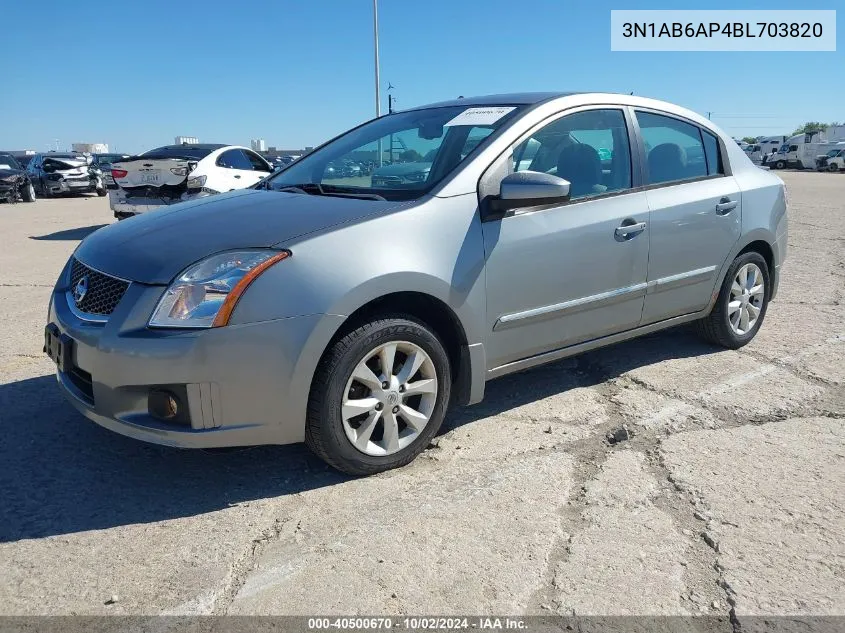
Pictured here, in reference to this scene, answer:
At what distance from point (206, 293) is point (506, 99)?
2098 mm

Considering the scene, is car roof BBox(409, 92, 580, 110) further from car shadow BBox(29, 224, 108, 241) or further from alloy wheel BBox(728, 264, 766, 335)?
car shadow BBox(29, 224, 108, 241)

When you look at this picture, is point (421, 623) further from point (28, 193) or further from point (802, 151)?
point (802, 151)

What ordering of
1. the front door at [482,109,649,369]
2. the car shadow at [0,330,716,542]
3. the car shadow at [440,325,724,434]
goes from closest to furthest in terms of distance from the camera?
the car shadow at [0,330,716,542] → the front door at [482,109,649,369] → the car shadow at [440,325,724,434]

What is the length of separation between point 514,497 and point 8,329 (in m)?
4.38

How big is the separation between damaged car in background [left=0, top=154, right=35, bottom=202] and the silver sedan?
18.4 m

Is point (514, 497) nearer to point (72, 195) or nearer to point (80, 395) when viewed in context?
point (80, 395)

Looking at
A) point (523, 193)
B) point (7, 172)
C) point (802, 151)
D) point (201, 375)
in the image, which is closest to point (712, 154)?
point (523, 193)

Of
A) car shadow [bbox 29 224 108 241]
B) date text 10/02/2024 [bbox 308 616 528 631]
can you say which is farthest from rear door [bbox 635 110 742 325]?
car shadow [bbox 29 224 108 241]

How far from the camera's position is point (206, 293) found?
108 inches

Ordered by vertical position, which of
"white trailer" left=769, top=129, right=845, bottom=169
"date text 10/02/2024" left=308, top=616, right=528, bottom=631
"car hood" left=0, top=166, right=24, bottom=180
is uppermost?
"white trailer" left=769, top=129, right=845, bottom=169

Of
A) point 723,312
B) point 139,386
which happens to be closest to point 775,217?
point 723,312

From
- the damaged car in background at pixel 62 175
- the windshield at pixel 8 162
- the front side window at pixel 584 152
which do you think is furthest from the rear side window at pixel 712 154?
the damaged car in background at pixel 62 175

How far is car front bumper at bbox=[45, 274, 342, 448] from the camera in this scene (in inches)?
107

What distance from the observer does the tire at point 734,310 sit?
187 inches
